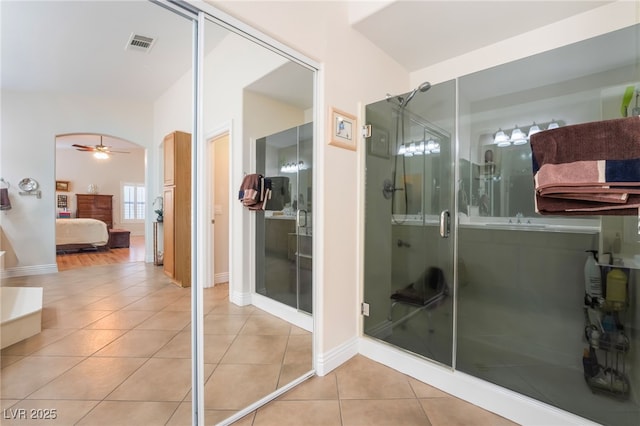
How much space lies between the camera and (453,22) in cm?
191

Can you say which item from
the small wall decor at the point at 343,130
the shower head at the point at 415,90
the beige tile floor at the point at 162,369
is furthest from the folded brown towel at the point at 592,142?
the beige tile floor at the point at 162,369

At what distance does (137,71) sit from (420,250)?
244 centimetres

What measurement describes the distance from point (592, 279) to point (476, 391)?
36.0 inches

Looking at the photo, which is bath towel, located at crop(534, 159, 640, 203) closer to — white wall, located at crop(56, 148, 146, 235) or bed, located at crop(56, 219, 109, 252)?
white wall, located at crop(56, 148, 146, 235)

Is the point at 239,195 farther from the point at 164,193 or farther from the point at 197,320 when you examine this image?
the point at 197,320

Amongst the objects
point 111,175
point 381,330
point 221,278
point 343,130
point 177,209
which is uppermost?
point 343,130

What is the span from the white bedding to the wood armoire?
49 cm

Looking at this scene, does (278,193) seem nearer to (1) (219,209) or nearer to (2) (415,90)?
(1) (219,209)

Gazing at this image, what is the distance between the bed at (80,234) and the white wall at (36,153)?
0.07 m

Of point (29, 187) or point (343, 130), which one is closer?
point (29, 187)

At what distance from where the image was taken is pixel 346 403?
1.54 meters

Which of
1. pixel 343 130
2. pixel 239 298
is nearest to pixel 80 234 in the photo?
pixel 239 298

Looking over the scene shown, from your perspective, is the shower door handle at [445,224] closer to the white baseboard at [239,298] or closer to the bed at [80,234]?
the white baseboard at [239,298]

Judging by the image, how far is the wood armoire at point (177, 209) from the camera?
1596mm
